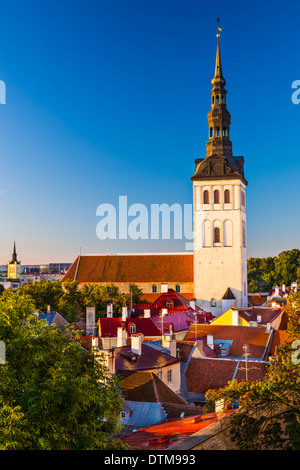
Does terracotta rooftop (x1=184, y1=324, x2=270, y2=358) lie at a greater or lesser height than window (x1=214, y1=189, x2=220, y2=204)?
lesser

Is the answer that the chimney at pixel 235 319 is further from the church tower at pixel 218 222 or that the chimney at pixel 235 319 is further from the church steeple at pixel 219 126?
the church steeple at pixel 219 126

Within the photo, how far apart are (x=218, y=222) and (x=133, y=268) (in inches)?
627

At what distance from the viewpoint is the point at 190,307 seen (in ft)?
190

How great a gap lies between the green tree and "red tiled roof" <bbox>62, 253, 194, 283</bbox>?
5796 centimetres

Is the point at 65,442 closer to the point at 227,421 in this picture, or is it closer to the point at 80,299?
the point at 227,421

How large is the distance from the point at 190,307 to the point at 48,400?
1763 inches

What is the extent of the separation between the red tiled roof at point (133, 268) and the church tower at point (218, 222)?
522 cm

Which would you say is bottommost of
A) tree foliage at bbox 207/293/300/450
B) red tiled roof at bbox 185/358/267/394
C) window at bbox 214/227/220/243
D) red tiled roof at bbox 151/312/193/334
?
red tiled roof at bbox 185/358/267/394

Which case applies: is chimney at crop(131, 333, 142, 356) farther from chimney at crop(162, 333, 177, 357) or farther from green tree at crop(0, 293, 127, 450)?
green tree at crop(0, 293, 127, 450)

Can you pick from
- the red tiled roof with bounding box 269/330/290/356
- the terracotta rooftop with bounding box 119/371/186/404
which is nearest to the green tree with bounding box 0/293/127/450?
the terracotta rooftop with bounding box 119/371/186/404

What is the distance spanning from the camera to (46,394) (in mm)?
13805

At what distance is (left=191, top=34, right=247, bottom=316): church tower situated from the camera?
69250 mm

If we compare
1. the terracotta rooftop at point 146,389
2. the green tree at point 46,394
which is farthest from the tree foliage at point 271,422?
the terracotta rooftop at point 146,389
